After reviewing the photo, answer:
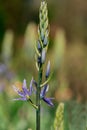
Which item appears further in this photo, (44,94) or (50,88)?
(50,88)

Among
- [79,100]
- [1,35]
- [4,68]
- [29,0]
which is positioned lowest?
[79,100]

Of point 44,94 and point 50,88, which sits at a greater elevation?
point 50,88

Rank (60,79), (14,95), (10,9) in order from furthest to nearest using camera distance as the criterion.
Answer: (10,9)
(60,79)
(14,95)

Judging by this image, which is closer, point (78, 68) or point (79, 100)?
point (79, 100)

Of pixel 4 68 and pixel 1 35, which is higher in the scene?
pixel 1 35

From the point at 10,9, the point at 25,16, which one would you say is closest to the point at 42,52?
the point at 10,9

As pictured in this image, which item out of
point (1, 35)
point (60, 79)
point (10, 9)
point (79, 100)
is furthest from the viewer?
point (10, 9)

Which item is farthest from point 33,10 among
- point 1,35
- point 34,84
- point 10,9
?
point 34,84

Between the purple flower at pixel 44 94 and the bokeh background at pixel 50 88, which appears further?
the bokeh background at pixel 50 88

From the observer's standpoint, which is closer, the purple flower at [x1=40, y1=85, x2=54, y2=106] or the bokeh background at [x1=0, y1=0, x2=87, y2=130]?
the purple flower at [x1=40, y1=85, x2=54, y2=106]

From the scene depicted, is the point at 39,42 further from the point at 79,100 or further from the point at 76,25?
the point at 76,25
